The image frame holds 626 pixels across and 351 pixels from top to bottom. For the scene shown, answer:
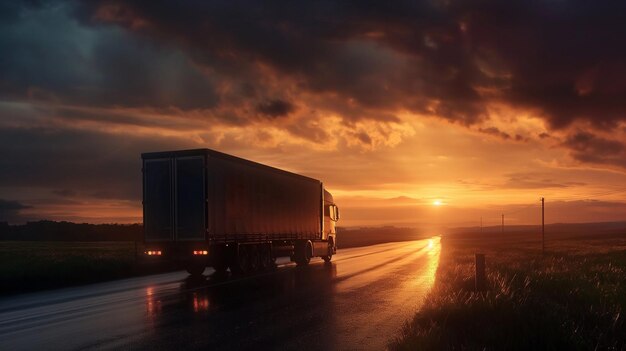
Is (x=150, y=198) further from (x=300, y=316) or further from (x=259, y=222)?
(x=300, y=316)

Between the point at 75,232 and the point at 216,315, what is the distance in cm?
10807

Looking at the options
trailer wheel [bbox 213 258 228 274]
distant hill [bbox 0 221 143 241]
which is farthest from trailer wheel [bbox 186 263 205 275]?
distant hill [bbox 0 221 143 241]

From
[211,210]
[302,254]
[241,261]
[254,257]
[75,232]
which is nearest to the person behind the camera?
[211,210]

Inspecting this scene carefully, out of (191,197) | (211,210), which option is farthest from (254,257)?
(191,197)

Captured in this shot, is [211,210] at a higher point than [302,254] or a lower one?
higher

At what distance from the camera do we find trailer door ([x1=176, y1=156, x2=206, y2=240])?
21.5m

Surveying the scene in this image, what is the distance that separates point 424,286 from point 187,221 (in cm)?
838

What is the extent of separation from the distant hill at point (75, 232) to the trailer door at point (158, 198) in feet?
278

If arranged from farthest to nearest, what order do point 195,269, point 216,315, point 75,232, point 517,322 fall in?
1. point 75,232
2. point 195,269
3. point 216,315
4. point 517,322

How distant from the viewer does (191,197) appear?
2156 centimetres

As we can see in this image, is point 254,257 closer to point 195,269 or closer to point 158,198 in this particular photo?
point 195,269

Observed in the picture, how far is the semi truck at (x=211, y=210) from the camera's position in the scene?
850 inches

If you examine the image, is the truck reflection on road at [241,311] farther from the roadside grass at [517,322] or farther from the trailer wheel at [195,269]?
the trailer wheel at [195,269]

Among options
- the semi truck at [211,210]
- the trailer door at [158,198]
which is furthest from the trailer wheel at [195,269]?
the trailer door at [158,198]
